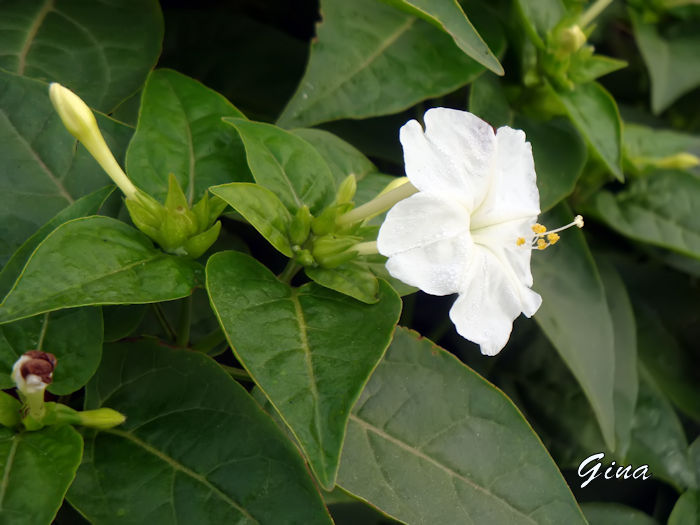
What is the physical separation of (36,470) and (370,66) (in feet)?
2.27

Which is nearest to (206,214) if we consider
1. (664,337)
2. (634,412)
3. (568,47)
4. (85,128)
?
(85,128)

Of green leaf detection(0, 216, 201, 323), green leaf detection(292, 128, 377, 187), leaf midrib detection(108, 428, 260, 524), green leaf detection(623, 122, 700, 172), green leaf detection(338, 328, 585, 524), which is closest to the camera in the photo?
green leaf detection(0, 216, 201, 323)

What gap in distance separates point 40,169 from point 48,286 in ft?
0.87

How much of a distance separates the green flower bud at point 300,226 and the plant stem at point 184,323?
0.15m

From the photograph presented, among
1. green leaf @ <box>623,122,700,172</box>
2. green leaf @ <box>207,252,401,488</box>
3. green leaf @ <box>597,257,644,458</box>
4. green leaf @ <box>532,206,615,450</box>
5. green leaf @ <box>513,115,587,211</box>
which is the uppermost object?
green leaf @ <box>207,252,401,488</box>

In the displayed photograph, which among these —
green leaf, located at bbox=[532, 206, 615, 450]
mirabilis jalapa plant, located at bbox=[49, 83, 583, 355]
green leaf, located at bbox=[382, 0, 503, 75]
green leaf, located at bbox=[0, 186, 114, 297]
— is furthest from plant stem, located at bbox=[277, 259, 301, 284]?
green leaf, located at bbox=[532, 206, 615, 450]

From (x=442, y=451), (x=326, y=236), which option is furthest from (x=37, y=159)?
(x=442, y=451)

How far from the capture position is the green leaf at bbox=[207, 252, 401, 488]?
617 mm

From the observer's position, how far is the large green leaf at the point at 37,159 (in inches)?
32.0

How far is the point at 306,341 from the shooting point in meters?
0.70

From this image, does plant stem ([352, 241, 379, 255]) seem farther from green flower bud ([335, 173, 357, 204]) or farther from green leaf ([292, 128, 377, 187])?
green leaf ([292, 128, 377, 187])

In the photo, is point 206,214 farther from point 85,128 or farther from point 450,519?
point 450,519

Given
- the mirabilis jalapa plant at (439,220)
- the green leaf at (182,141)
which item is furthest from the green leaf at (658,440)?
the green leaf at (182,141)

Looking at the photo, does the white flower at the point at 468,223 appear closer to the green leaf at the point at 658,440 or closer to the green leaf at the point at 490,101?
the green leaf at the point at 490,101
